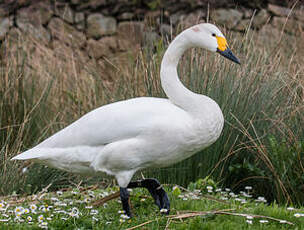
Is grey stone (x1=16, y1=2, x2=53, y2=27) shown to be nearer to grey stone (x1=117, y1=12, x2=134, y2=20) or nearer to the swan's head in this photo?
grey stone (x1=117, y1=12, x2=134, y2=20)

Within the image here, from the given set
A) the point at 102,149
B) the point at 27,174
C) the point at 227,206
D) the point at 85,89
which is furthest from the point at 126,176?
the point at 85,89

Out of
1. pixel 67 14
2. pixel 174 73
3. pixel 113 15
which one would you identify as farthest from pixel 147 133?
pixel 113 15

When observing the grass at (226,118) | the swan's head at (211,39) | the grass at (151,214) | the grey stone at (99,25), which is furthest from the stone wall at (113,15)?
the swan's head at (211,39)

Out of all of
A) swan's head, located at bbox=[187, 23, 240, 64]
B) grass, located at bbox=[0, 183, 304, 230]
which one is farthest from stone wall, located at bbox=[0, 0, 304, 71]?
swan's head, located at bbox=[187, 23, 240, 64]

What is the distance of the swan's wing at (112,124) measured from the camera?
3.92m

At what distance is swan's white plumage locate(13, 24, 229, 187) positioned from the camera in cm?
386

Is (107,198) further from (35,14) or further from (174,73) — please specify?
(35,14)

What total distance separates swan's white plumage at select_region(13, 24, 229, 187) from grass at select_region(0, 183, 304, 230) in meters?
0.33

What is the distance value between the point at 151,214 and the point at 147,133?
2.23 ft

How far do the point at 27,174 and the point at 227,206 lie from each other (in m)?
2.25

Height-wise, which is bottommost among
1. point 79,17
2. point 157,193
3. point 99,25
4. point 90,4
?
point 157,193

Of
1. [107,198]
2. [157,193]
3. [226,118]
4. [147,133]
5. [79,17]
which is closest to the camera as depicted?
[147,133]

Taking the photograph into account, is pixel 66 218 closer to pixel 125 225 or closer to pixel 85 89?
pixel 125 225

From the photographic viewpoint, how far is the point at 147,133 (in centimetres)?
384
